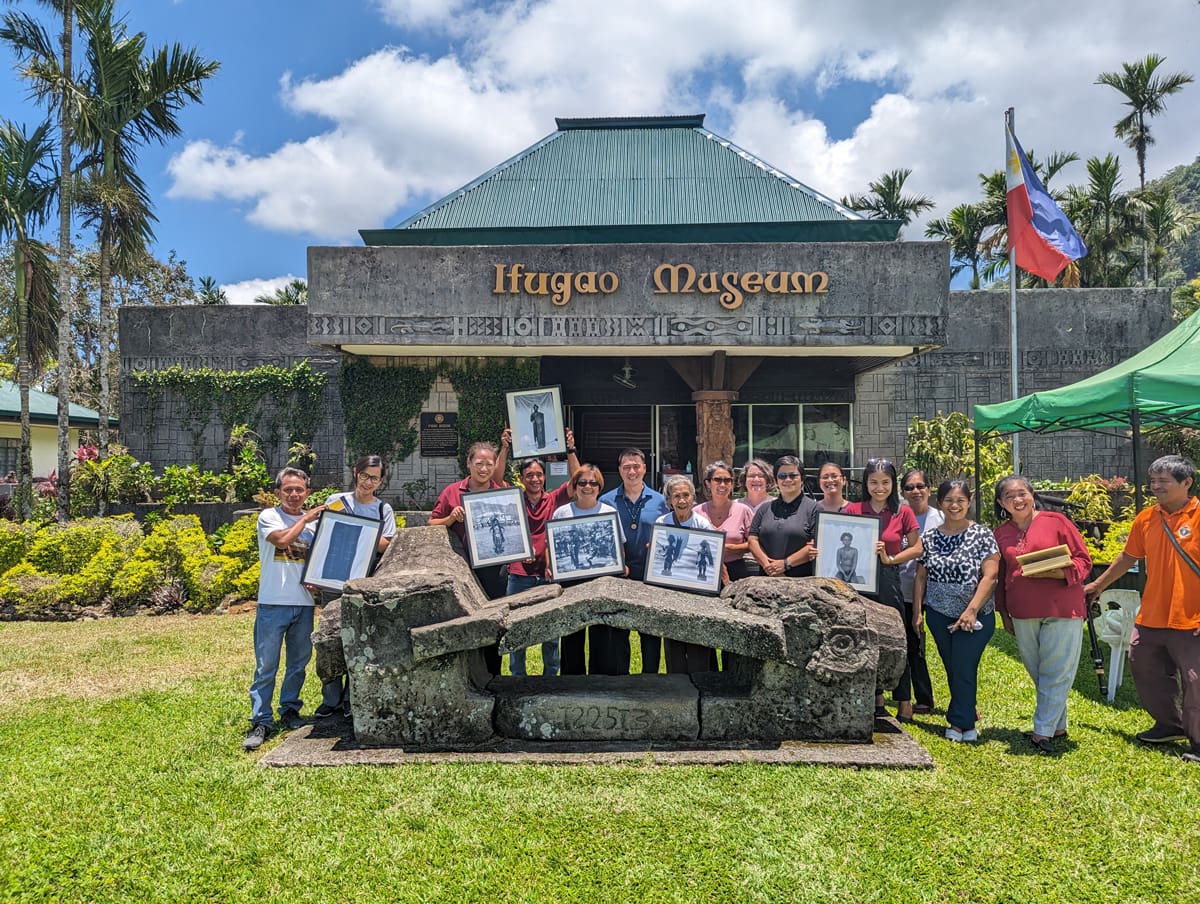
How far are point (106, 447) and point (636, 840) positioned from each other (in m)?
15.7

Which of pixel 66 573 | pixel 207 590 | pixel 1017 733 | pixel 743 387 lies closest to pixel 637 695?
pixel 1017 733

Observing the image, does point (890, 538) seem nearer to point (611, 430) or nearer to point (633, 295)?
point (633, 295)

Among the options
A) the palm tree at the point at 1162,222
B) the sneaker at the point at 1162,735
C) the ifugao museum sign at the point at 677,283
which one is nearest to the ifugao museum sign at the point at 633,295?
the ifugao museum sign at the point at 677,283

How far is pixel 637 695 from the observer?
4.37 metres

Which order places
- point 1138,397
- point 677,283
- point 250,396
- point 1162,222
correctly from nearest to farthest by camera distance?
point 1138,397 → point 677,283 → point 250,396 → point 1162,222

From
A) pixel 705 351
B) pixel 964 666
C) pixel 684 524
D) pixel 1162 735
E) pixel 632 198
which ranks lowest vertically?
→ pixel 1162 735

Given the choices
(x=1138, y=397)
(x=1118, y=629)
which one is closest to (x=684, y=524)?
(x=1118, y=629)

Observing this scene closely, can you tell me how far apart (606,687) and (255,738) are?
2185mm

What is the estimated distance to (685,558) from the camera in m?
4.85

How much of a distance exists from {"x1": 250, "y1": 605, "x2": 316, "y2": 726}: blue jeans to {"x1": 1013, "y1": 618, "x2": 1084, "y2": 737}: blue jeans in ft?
14.9

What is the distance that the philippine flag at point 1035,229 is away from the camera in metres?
11.9

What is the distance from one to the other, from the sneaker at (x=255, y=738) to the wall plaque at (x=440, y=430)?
881cm

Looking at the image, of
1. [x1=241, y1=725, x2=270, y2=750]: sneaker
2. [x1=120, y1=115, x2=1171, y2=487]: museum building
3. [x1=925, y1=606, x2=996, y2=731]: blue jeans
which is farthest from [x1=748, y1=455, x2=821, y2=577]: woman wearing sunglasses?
[x1=120, y1=115, x2=1171, y2=487]: museum building

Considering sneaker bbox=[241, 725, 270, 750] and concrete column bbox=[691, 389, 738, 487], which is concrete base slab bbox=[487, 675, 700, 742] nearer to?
sneaker bbox=[241, 725, 270, 750]
